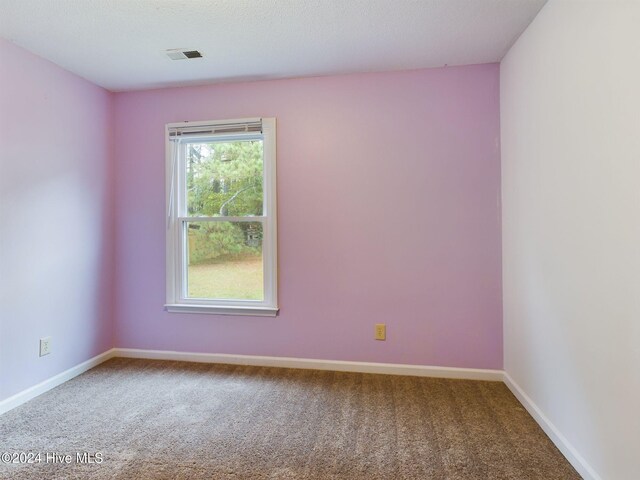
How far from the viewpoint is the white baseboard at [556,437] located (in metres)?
1.53

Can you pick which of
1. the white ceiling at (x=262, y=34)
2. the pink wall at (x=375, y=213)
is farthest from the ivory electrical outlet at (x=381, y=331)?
the white ceiling at (x=262, y=34)

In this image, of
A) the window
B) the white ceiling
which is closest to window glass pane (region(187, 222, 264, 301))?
the window

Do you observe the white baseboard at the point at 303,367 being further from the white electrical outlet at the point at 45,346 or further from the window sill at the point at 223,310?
the window sill at the point at 223,310

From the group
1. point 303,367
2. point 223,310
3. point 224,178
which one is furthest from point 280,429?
point 224,178

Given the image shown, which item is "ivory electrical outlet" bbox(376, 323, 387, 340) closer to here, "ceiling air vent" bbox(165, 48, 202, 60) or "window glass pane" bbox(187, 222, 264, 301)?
"window glass pane" bbox(187, 222, 264, 301)

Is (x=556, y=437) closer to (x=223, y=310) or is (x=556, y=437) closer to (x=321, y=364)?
(x=321, y=364)

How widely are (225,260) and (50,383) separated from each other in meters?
1.49

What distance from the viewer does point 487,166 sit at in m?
2.55

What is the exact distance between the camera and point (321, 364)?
109 inches

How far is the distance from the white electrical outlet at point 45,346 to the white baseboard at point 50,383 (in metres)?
0.20

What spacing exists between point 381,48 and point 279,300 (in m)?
2.01

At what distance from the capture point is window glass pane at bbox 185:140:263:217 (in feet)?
9.54

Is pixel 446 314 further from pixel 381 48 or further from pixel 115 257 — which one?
pixel 115 257

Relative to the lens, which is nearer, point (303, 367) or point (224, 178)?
point (303, 367)
